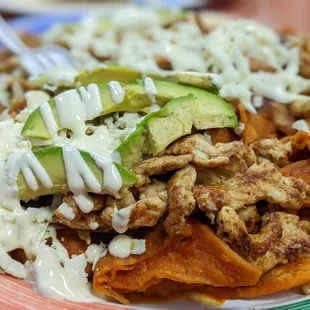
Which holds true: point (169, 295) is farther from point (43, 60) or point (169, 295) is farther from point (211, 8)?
point (211, 8)

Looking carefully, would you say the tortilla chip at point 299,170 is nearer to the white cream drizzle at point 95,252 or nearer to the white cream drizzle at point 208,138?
the white cream drizzle at point 208,138

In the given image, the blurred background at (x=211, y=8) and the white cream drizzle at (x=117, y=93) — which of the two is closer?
the white cream drizzle at (x=117, y=93)

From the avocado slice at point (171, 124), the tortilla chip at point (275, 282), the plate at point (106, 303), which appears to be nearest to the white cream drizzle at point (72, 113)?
the avocado slice at point (171, 124)

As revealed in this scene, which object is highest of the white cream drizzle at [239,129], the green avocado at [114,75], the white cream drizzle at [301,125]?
the green avocado at [114,75]

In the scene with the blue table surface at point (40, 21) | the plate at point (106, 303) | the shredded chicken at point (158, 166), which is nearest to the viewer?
the plate at point (106, 303)

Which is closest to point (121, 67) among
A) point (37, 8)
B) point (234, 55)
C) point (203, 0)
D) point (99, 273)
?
point (234, 55)

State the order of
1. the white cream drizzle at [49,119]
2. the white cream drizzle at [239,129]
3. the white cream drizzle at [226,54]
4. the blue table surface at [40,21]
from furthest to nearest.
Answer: the blue table surface at [40,21] → the white cream drizzle at [226,54] → the white cream drizzle at [239,129] → the white cream drizzle at [49,119]

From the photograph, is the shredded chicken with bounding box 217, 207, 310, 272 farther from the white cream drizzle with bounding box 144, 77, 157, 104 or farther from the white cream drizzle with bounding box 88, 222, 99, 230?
the white cream drizzle with bounding box 144, 77, 157, 104

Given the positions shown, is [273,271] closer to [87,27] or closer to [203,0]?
[87,27]
